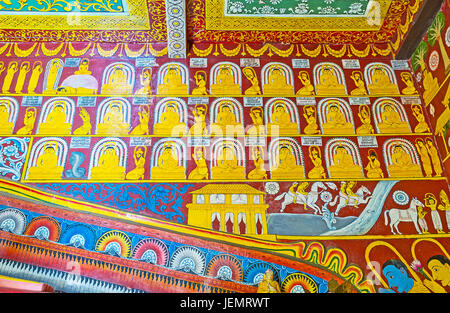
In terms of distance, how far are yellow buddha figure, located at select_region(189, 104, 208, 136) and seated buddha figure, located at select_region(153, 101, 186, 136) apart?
4.7 inches

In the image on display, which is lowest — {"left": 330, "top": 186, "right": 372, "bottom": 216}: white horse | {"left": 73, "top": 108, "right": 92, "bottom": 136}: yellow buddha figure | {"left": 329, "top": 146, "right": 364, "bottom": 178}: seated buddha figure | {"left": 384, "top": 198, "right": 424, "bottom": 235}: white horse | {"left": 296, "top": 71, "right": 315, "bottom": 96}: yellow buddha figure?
{"left": 384, "top": 198, "right": 424, "bottom": 235}: white horse

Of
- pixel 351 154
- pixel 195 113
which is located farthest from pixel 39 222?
pixel 351 154

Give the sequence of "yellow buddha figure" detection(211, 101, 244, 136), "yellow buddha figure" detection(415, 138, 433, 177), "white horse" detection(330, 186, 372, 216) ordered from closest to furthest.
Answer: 1. "white horse" detection(330, 186, 372, 216)
2. "yellow buddha figure" detection(415, 138, 433, 177)
3. "yellow buddha figure" detection(211, 101, 244, 136)

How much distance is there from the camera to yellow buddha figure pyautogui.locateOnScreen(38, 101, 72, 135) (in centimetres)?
534

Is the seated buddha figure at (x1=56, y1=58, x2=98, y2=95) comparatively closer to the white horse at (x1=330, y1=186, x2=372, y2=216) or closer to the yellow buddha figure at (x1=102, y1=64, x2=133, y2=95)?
the yellow buddha figure at (x1=102, y1=64, x2=133, y2=95)

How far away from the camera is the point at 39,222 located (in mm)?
4730

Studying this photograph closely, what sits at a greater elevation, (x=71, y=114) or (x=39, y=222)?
(x=71, y=114)

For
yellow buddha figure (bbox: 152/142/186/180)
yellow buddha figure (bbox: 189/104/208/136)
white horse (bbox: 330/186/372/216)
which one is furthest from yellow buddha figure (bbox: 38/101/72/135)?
white horse (bbox: 330/186/372/216)

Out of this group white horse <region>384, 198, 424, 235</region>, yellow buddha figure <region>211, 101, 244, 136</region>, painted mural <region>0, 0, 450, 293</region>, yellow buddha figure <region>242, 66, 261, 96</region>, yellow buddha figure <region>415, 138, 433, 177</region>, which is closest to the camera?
painted mural <region>0, 0, 450, 293</region>

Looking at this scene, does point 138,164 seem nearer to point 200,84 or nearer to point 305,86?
point 200,84

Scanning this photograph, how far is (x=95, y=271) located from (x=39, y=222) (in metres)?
0.83

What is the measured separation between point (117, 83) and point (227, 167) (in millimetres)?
1832

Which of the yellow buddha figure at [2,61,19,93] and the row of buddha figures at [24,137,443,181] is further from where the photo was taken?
the yellow buddha figure at [2,61,19,93]

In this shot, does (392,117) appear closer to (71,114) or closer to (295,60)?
(295,60)
